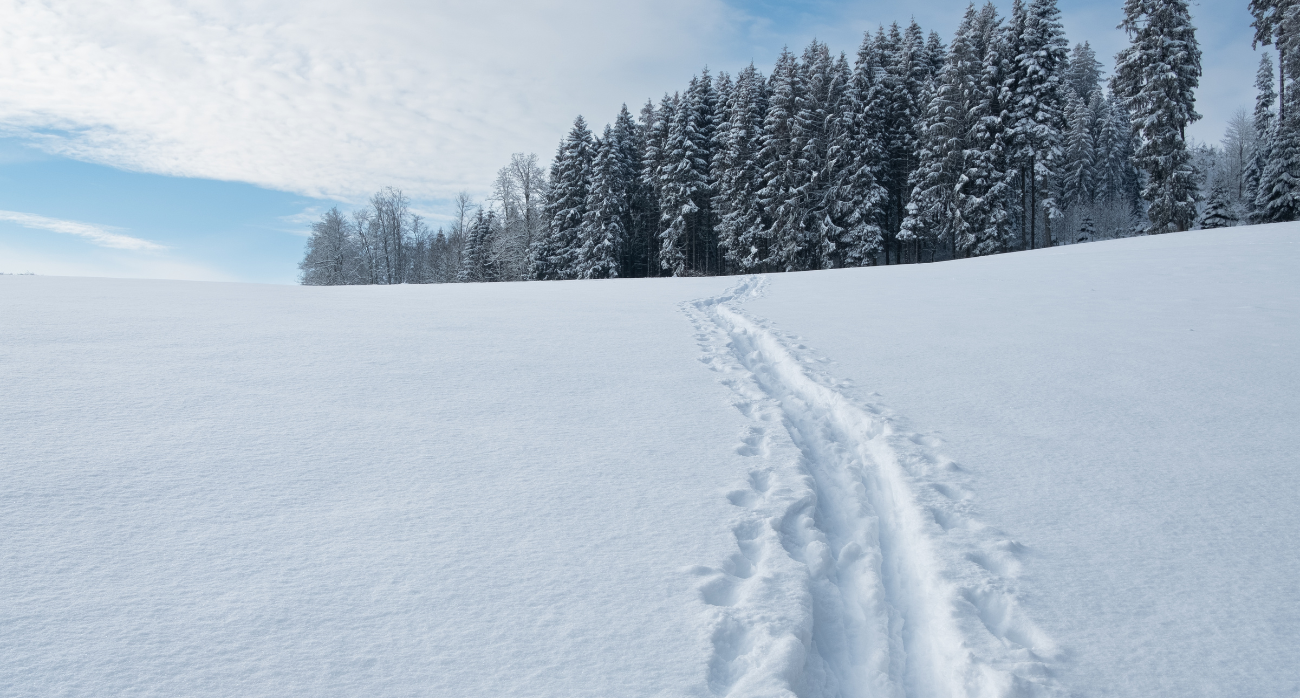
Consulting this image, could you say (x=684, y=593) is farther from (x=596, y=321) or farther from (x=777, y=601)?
(x=596, y=321)

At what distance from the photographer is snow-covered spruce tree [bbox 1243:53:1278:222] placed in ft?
93.5

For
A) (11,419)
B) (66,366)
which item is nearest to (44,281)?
(66,366)

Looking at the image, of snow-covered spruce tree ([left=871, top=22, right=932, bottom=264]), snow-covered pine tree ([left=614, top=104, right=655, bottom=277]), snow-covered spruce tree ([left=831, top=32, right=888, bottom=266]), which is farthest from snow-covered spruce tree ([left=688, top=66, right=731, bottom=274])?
snow-covered spruce tree ([left=871, top=22, right=932, bottom=264])

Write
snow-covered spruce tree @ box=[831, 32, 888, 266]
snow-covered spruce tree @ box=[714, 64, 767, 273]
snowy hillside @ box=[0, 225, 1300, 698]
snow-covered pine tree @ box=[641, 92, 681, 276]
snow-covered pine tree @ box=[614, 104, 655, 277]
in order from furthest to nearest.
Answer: snow-covered pine tree @ box=[614, 104, 655, 277]
snow-covered pine tree @ box=[641, 92, 681, 276]
snow-covered spruce tree @ box=[714, 64, 767, 273]
snow-covered spruce tree @ box=[831, 32, 888, 266]
snowy hillside @ box=[0, 225, 1300, 698]

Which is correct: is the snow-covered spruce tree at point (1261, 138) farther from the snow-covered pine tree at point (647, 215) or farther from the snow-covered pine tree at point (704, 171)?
the snow-covered pine tree at point (647, 215)

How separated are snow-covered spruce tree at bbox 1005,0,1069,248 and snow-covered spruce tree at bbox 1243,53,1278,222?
1024cm

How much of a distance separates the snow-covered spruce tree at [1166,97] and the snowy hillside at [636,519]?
2170 centimetres

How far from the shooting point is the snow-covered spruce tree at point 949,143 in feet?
87.6

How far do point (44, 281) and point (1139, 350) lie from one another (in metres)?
14.6

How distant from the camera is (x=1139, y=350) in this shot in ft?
19.1

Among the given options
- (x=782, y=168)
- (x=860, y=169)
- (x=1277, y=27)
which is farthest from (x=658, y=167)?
(x=1277, y=27)

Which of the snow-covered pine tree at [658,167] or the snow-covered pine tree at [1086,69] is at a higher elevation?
the snow-covered pine tree at [1086,69]

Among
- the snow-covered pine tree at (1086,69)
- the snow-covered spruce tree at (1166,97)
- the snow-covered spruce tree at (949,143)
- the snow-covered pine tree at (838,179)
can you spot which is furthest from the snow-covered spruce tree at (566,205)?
the snow-covered pine tree at (1086,69)

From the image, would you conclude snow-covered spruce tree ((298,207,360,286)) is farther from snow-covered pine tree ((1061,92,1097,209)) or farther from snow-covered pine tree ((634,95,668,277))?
snow-covered pine tree ((1061,92,1097,209))
